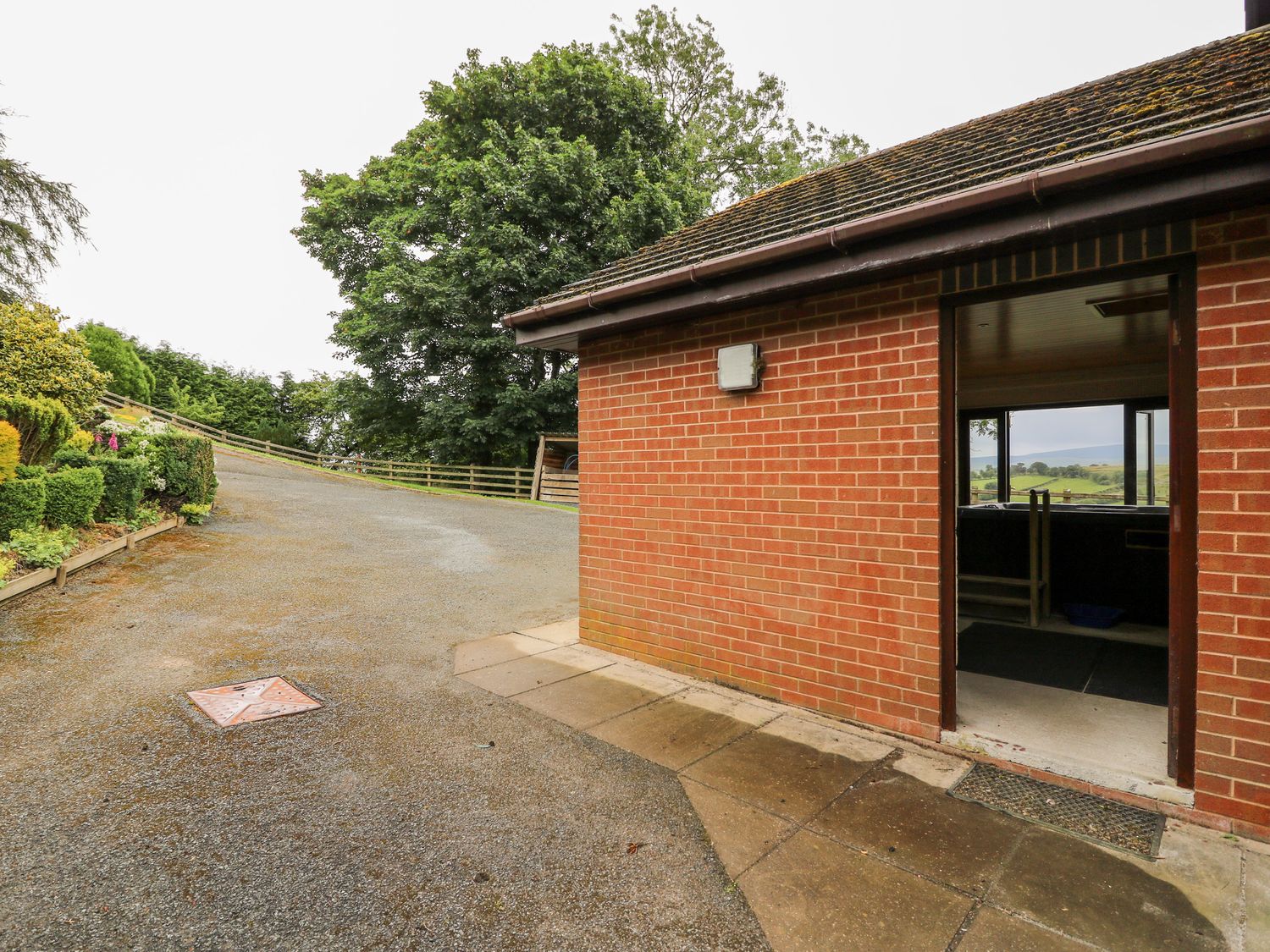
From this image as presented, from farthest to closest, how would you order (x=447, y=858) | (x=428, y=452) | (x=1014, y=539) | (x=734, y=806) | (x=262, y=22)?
(x=428, y=452)
(x=262, y=22)
(x=1014, y=539)
(x=734, y=806)
(x=447, y=858)

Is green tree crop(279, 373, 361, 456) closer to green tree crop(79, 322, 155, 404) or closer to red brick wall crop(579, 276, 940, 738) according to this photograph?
green tree crop(79, 322, 155, 404)

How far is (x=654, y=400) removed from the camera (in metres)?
4.55

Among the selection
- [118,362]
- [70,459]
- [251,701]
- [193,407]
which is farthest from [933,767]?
[193,407]

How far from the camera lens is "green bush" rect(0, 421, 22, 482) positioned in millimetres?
5984

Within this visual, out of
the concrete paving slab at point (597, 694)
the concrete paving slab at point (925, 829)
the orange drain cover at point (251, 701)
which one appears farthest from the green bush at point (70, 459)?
the concrete paving slab at point (925, 829)

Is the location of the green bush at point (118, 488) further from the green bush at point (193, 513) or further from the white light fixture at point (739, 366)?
the white light fixture at point (739, 366)

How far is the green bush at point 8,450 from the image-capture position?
5.98 m

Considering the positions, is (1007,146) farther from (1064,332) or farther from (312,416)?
(312,416)

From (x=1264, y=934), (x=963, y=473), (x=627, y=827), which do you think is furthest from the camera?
(x=963, y=473)

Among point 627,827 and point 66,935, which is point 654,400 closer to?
point 627,827

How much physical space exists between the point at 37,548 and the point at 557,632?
18.1ft

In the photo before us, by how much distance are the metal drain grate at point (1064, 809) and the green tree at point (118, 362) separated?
29749 mm

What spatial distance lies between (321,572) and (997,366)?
8.29m

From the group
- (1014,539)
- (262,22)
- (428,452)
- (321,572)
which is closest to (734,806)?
(1014,539)
